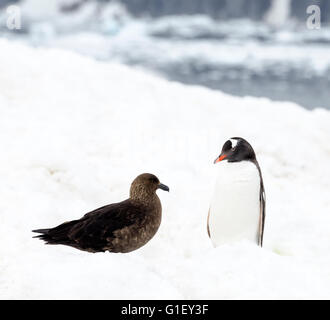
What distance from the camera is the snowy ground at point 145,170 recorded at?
2111mm

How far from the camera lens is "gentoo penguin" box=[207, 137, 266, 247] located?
2910 millimetres

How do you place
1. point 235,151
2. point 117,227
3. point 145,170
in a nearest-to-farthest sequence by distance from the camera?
point 117,227
point 235,151
point 145,170

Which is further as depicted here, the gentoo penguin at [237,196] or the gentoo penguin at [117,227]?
the gentoo penguin at [237,196]

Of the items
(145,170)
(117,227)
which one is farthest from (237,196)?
(145,170)

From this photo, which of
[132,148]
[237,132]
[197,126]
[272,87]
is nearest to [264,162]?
[237,132]

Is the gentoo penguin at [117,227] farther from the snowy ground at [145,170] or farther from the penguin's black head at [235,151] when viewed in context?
the penguin's black head at [235,151]

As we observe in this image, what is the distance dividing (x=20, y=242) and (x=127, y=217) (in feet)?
1.94

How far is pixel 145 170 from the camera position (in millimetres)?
4148

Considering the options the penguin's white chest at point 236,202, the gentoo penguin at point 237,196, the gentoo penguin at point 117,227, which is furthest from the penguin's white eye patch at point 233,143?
the gentoo penguin at point 117,227

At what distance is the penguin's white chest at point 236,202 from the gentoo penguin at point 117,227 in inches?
20.6

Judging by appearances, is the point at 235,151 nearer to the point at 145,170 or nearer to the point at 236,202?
the point at 236,202

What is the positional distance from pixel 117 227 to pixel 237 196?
879 mm

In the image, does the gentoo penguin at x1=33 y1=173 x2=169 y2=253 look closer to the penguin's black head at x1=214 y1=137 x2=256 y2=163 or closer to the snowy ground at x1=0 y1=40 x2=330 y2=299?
the snowy ground at x1=0 y1=40 x2=330 y2=299
